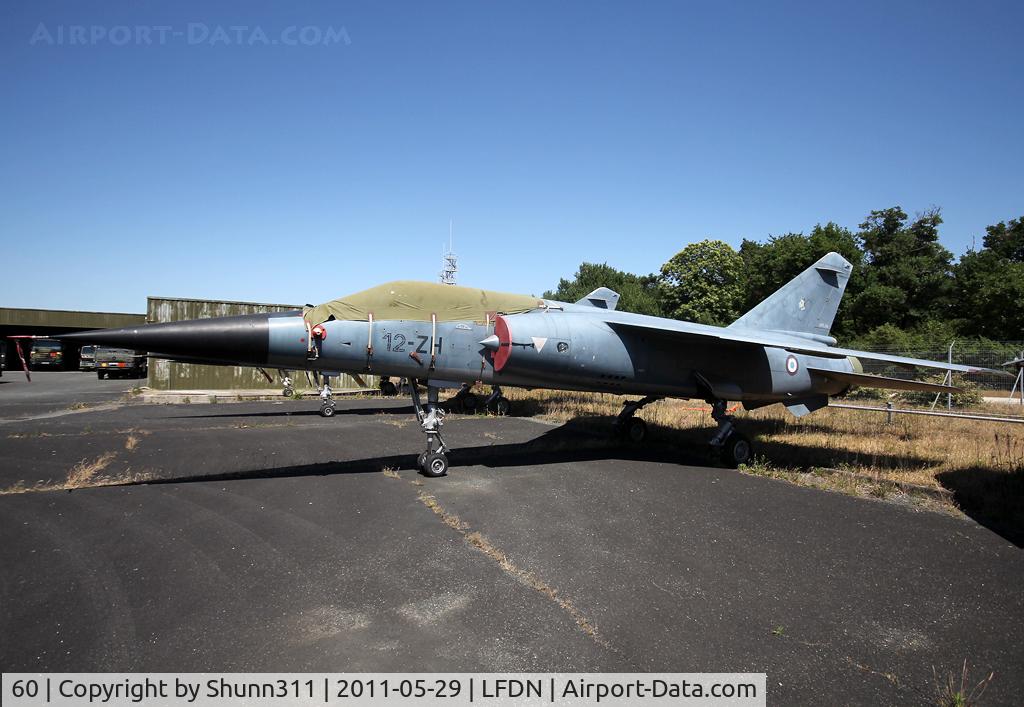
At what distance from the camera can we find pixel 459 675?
3.11 metres

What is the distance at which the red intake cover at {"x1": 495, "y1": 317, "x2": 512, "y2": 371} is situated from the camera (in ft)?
25.8

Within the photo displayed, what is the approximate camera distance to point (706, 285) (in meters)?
55.6

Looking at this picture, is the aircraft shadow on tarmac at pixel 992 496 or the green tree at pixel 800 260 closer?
the aircraft shadow on tarmac at pixel 992 496

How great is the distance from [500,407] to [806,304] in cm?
971

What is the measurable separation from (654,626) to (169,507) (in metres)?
5.78

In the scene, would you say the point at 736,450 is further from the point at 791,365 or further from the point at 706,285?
the point at 706,285

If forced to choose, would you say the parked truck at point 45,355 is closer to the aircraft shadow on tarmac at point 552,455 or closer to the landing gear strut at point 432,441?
the aircraft shadow on tarmac at point 552,455

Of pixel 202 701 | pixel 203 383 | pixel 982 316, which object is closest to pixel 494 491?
pixel 202 701

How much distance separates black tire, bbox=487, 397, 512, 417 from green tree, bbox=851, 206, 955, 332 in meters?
39.1

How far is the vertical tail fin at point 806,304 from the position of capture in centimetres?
1180

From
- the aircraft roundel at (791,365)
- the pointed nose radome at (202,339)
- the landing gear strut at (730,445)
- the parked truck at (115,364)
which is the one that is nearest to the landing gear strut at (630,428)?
the landing gear strut at (730,445)

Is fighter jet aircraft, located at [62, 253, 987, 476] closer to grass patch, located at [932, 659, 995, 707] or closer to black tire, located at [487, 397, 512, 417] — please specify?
grass patch, located at [932, 659, 995, 707]

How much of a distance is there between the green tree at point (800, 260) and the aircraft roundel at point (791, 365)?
124 ft

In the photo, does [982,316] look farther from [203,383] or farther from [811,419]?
[203,383]
